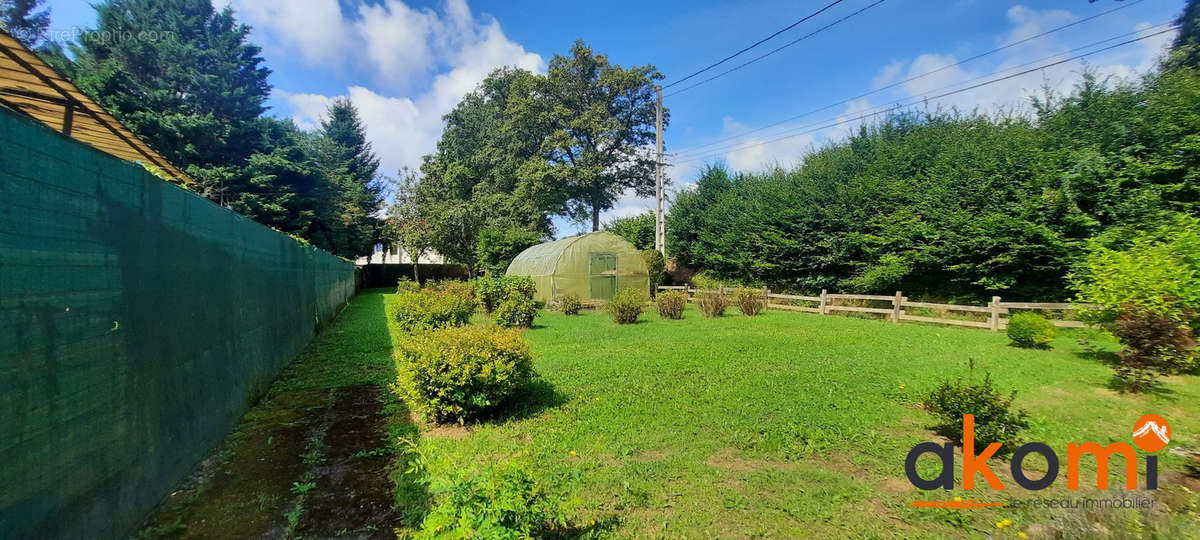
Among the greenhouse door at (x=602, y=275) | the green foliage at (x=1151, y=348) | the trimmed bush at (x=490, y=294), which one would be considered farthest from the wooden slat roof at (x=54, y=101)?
the greenhouse door at (x=602, y=275)

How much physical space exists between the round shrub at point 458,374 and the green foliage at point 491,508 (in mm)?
2254

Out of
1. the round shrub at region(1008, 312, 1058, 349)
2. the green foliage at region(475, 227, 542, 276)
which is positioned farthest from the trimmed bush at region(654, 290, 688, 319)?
the green foliage at region(475, 227, 542, 276)

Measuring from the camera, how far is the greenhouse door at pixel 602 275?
19.1m

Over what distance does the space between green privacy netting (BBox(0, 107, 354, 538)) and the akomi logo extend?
467cm

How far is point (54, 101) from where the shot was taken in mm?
4363

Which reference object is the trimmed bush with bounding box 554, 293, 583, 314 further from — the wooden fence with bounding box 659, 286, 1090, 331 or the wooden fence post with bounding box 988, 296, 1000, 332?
the wooden fence post with bounding box 988, 296, 1000, 332

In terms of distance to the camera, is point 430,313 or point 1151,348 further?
point 430,313

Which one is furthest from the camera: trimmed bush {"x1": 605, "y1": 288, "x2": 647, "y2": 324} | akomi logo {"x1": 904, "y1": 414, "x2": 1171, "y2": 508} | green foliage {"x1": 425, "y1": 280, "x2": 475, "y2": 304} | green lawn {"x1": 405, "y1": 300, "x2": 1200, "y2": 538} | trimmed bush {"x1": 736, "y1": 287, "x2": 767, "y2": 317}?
trimmed bush {"x1": 736, "y1": 287, "x2": 767, "y2": 317}

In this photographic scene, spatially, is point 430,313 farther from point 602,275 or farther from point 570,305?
point 602,275

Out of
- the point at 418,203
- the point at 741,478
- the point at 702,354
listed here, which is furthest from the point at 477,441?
the point at 418,203

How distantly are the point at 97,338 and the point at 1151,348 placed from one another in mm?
10485

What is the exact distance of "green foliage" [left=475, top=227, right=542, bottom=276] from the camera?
89.4ft

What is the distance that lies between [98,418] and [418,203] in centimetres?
3221

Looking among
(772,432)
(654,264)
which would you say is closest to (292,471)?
(772,432)
